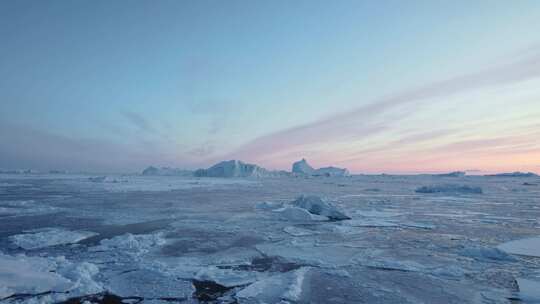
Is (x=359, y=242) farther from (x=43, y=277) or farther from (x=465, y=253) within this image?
(x=43, y=277)

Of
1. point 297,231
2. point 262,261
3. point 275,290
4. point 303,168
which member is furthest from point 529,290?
point 303,168

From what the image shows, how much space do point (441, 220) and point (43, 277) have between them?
1132 centimetres

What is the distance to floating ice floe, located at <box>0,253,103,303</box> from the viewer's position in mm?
4344

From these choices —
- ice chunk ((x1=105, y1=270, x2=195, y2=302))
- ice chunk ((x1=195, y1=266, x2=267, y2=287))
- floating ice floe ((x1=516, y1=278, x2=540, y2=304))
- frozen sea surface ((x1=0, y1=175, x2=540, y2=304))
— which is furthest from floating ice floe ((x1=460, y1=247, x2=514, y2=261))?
ice chunk ((x1=105, y1=270, x2=195, y2=302))

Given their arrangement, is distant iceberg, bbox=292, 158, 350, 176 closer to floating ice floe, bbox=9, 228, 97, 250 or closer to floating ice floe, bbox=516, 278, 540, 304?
floating ice floe, bbox=9, 228, 97, 250

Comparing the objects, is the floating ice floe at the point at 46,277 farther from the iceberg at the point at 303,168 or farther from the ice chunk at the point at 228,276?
the iceberg at the point at 303,168

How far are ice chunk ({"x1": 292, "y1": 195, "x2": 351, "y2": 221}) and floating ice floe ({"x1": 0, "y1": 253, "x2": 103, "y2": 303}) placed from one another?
8191mm

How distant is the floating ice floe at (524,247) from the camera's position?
6.82 m

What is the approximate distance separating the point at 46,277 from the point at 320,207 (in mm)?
9145

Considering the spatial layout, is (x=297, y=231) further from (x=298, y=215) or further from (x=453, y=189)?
(x=453, y=189)

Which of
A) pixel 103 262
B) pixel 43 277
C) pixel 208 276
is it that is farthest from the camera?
pixel 103 262

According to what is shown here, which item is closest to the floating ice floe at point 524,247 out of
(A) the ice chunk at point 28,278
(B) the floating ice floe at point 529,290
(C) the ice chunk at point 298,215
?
(B) the floating ice floe at point 529,290

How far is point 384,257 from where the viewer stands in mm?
6445

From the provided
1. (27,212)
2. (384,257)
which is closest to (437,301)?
(384,257)
